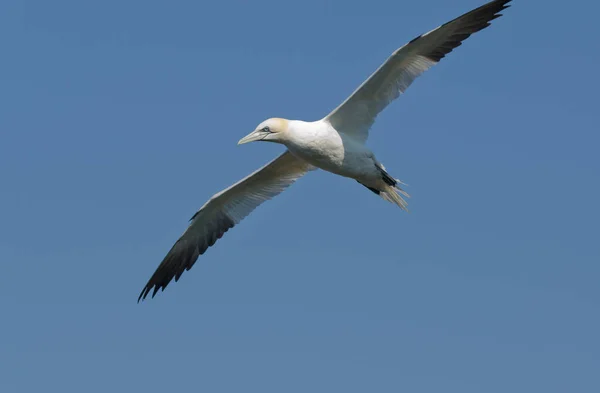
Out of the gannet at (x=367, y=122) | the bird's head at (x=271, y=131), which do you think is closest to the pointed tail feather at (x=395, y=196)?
the gannet at (x=367, y=122)

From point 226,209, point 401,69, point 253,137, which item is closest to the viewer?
point 253,137

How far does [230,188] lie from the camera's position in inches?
661

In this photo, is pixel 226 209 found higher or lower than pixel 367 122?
higher

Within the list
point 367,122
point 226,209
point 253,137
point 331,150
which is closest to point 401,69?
point 367,122

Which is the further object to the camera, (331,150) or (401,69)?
(401,69)

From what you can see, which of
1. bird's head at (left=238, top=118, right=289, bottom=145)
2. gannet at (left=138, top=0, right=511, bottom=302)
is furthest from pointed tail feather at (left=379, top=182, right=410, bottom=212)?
bird's head at (left=238, top=118, right=289, bottom=145)

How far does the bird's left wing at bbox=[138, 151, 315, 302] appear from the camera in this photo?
1681cm

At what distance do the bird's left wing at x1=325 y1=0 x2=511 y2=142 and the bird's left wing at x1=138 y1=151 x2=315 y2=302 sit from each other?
1544mm

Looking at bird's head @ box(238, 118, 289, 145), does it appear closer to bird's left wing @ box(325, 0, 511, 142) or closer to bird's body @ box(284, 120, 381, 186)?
bird's body @ box(284, 120, 381, 186)

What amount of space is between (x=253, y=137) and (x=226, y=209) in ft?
8.95

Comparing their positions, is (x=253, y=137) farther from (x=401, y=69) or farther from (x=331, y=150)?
(x=401, y=69)

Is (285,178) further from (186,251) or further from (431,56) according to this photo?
(431,56)

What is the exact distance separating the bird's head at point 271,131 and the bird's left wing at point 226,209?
161 centimetres

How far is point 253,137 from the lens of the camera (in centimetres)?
1480
